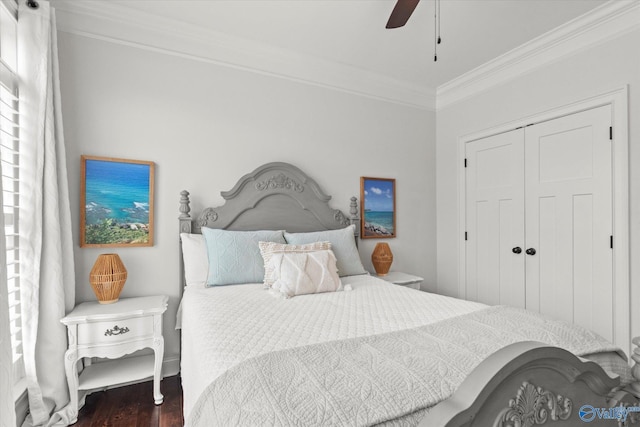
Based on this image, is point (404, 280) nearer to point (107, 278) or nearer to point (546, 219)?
point (546, 219)

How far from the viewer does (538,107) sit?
2.68m

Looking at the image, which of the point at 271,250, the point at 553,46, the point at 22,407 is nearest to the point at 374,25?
the point at 553,46

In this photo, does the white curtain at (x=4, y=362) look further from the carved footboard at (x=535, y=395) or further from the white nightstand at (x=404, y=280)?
the white nightstand at (x=404, y=280)

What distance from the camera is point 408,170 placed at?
349 cm

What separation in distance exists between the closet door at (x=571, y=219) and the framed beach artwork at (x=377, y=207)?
3.94 ft

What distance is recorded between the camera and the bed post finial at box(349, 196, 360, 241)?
3.08 m

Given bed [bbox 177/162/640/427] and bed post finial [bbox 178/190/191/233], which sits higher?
bed post finial [bbox 178/190/191/233]

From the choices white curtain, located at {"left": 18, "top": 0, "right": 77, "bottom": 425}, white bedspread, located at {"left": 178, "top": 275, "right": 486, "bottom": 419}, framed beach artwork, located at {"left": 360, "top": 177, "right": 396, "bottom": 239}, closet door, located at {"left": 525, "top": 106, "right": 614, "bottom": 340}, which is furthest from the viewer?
framed beach artwork, located at {"left": 360, "top": 177, "right": 396, "bottom": 239}

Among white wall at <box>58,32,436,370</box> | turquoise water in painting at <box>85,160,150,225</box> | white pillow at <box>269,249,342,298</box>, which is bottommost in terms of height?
white pillow at <box>269,249,342,298</box>

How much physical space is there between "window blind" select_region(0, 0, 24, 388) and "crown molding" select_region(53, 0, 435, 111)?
450mm

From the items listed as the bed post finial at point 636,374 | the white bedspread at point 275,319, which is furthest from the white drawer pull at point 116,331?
the bed post finial at point 636,374

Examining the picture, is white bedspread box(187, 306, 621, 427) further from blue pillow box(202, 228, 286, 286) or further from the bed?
blue pillow box(202, 228, 286, 286)

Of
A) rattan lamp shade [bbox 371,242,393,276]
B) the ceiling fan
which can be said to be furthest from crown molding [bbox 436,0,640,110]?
rattan lamp shade [bbox 371,242,393,276]

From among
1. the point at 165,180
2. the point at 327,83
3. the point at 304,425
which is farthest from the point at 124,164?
the point at 304,425
